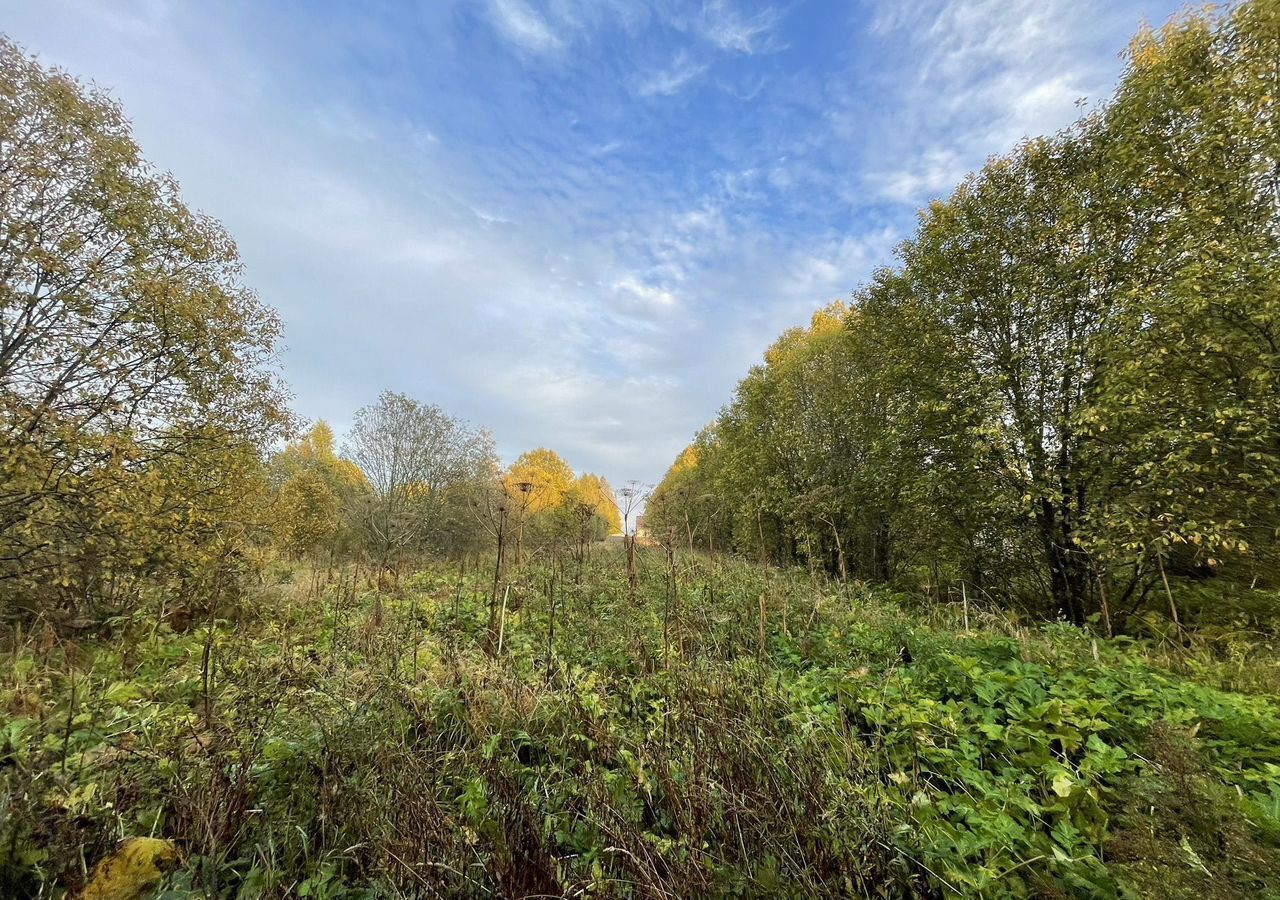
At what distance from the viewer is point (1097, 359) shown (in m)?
7.24

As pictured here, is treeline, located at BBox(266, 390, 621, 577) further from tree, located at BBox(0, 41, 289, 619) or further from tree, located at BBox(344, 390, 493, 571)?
tree, located at BBox(0, 41, 289, 619)

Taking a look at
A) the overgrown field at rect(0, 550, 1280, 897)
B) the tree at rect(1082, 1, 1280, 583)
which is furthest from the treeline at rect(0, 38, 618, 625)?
the tree at rect(1082, 1, 1280, 583)

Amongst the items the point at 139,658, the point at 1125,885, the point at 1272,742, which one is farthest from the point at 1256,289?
the point at 139,658

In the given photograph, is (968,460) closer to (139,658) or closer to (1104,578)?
(1104,578)

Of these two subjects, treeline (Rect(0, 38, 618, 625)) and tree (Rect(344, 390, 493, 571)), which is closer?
treeline (Rect(0, 38, 618, 625))

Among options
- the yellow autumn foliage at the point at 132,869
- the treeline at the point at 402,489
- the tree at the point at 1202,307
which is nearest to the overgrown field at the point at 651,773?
the yellow autumn foliage at the point at 132,869

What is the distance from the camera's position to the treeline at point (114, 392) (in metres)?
5.40

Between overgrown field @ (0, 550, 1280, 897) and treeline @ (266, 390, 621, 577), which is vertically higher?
treeline @ (266, 390, 621, 577)

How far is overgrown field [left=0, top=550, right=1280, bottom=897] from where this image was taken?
1.84 m

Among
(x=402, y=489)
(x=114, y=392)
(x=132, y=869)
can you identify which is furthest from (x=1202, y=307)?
(x=402, y=489)

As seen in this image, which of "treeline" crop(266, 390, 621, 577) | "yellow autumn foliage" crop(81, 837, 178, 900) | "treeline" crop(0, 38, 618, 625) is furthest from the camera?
"treeline" crop(266, 390, 621, 577)

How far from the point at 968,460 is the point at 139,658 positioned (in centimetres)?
1179

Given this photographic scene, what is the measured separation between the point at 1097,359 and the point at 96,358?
48.8 feet

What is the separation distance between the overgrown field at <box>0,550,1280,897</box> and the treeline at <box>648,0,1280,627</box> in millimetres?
3425
